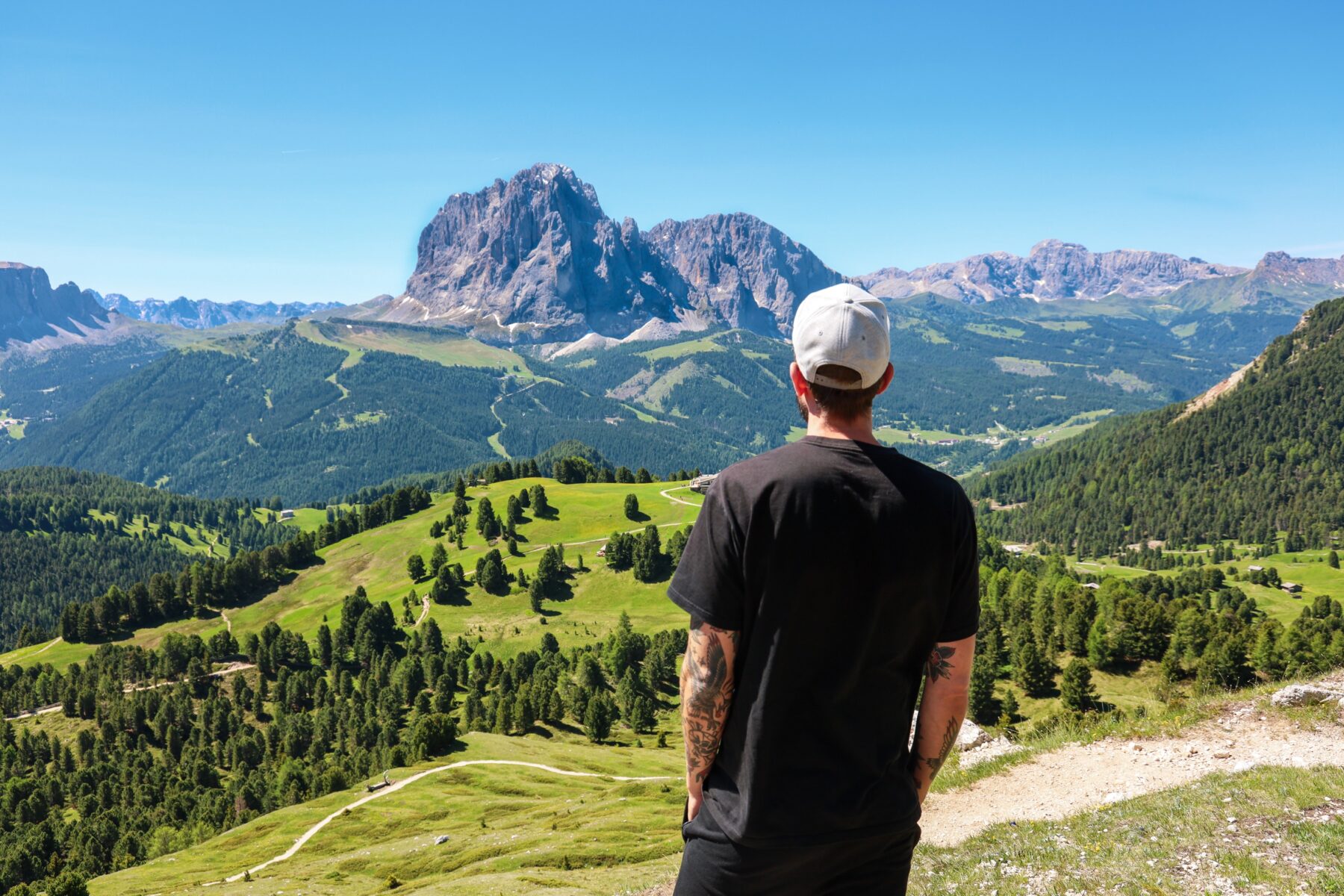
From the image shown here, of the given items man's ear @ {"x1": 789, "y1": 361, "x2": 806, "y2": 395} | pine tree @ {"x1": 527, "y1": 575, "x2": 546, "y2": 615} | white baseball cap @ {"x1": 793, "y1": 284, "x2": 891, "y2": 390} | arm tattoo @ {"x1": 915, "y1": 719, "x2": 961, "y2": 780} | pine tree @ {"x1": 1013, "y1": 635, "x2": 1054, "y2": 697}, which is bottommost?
pine tree @ {"x1": 527, "y1": 575, "x2": 546, "y2": 615}

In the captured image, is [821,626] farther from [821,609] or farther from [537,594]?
[537,594]

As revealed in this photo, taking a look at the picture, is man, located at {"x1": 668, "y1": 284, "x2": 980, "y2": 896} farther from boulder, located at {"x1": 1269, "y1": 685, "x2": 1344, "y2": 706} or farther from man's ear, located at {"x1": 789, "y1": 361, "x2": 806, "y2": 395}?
boulder, located at {"x1": 1269, "y1": 685, "x2": 1344, "y2": 706}

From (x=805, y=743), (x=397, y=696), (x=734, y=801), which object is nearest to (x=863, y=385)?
(x=805, y=743)

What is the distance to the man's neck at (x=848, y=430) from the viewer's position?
6.46 m

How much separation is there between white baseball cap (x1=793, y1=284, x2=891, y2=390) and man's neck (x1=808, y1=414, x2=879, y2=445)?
287 mm

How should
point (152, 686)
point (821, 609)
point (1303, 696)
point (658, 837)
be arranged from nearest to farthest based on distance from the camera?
point (821, 609), point (1303, 696), point (658, 837), point (152, 686)

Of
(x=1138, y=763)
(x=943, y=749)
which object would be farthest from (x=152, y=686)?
(x=943, y=749)

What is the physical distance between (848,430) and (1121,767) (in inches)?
1039

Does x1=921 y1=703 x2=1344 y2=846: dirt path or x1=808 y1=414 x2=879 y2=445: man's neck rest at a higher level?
x1=808 y1=414 x2=879 y2=445: man's neck

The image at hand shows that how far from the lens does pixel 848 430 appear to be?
21.4ft

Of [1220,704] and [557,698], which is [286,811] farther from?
[1220,704]

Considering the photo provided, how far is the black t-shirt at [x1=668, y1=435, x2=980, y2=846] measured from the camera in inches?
239

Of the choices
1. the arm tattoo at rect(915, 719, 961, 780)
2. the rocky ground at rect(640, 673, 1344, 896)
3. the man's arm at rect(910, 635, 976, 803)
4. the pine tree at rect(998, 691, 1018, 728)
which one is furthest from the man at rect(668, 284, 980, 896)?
the pine tree at rect(998, 691, 1018, 728)

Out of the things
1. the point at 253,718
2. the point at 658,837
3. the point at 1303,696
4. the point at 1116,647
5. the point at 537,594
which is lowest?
the point at 253,718
